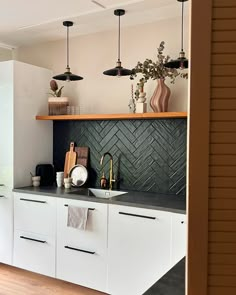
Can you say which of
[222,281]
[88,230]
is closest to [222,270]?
[222,281]

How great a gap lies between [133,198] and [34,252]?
→ 1216 mm

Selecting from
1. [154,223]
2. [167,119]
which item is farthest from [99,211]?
[167,119]

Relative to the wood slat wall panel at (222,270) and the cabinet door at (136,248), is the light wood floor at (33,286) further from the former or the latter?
the wood slat wall panel at (222,270)

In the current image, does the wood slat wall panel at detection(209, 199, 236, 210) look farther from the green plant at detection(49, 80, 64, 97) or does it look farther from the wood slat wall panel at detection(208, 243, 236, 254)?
the green plant at detection(49, 80, 64, 97)

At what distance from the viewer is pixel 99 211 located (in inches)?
112

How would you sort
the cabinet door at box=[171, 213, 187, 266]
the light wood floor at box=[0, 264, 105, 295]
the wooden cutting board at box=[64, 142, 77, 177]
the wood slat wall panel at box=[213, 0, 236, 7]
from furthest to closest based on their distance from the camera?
the wooden cutting board at box=[64, 142, 77, 177], the light wood floor at box=[0, 264, 105, 295], the cabinet door at box=[171, 213, 187, 266], the wood slat wall panel at box=[213, 0, 236, 7]

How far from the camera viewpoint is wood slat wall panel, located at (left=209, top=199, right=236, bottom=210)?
1.93ft

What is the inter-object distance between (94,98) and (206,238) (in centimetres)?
319

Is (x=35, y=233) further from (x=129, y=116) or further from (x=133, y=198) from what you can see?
(x=129, y=116)

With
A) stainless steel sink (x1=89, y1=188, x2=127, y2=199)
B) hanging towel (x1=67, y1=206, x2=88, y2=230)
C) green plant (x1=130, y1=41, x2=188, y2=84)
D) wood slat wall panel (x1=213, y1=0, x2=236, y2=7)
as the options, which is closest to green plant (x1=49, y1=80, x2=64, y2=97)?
green plant (x1=130, y1=41, x2=188, y2=84)

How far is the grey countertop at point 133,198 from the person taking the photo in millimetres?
2592

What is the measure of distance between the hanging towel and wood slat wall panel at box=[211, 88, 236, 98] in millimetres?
2435

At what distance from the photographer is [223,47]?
581 millimetres

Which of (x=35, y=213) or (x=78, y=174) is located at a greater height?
(x=78, y=174)
